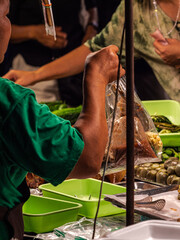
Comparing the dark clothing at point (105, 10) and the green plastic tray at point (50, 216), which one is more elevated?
the dark clothing at point (105, 10)

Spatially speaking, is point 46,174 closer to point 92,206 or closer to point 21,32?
point 92,206

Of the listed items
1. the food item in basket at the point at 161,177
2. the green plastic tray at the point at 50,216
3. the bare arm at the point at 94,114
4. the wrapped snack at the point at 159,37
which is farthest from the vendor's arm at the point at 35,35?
the bare arm at the point at 94,114

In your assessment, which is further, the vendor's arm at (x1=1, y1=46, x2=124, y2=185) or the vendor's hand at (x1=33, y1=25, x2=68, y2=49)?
the vendor's hand at (x1=33, y1=25, x2=68, y2=49)

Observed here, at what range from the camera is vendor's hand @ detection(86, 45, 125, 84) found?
3.10 ft

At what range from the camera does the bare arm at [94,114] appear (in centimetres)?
86

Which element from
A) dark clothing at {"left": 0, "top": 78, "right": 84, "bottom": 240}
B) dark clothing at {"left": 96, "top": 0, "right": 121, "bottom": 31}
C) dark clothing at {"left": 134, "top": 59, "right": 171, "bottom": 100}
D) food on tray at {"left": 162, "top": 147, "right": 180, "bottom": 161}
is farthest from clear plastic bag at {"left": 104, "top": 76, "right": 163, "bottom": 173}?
dark clothing at {"left": 96, "top": 0, "right": 121, "bottom": 31}

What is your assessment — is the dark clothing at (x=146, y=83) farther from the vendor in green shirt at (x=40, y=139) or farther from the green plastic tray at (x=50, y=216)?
the vendor in green shirt at (x=40, y=139)

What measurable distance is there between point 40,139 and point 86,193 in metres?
1.04

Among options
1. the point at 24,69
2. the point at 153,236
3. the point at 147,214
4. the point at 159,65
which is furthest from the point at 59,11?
the point at 153,236

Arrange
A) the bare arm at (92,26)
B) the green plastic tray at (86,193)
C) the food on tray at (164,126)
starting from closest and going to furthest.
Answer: the green plastic tray at (86,193), the food on tray at (164,126), the bare arm at (92,26)

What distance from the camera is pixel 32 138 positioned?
746 millimetres

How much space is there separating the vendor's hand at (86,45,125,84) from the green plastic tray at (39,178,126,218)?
61 cm

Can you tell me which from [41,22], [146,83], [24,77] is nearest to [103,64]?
[146,83]

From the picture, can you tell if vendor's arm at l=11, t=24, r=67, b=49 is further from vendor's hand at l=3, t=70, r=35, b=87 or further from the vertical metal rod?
the vertical metal rod
